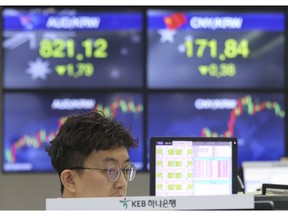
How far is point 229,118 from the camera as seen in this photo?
5047 mm

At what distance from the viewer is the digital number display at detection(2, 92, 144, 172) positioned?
Answer: 5004 millimetres

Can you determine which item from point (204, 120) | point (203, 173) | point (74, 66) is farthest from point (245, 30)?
point (203, 173)

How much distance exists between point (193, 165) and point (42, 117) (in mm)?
2462

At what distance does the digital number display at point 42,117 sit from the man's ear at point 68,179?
3.14 m

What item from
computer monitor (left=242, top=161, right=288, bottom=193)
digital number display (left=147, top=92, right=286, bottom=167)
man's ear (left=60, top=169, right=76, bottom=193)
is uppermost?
digital number display (left=147, top=92, right=286, bottom=167)

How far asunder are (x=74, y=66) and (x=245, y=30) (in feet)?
5.00

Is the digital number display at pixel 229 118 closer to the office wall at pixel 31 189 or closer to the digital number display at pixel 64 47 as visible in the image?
the digital number display at pixel 64 47

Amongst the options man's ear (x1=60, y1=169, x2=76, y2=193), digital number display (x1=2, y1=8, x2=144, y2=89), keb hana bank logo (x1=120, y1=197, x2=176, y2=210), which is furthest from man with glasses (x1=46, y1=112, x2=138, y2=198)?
digital number display (x1=2, y1=8, x2=144, y2=89)

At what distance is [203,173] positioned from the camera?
285 cm

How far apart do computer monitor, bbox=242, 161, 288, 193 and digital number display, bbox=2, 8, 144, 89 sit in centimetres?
187

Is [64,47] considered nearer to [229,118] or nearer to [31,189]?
[31,189]

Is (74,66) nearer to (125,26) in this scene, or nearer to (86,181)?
(125,26)

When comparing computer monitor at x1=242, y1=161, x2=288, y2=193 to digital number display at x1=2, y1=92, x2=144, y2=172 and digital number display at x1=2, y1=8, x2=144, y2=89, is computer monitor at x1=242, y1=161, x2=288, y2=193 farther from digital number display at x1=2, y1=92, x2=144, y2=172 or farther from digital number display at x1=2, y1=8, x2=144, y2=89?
digital number display at x1=2, y1=8, x2=144, y2=89

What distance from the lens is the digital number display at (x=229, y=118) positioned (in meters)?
5.04
